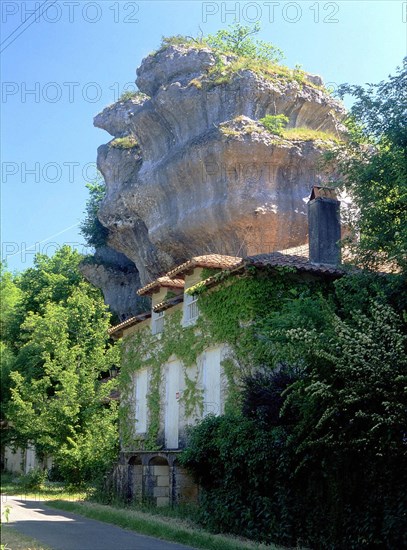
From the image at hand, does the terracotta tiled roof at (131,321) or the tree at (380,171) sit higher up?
the tree at (380,171)

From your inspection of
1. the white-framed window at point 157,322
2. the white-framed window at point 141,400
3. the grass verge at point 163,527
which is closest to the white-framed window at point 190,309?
the white-framed window at point 157,322

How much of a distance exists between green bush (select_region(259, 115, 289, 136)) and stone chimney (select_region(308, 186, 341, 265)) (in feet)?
37.8

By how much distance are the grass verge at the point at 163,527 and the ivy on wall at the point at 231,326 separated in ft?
8.53

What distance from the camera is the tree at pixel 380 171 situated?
12422 millimetres

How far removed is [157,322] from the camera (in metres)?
19.2

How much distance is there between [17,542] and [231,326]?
6685 millimetres

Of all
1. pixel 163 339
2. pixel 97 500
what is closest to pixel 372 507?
pixel 163 339

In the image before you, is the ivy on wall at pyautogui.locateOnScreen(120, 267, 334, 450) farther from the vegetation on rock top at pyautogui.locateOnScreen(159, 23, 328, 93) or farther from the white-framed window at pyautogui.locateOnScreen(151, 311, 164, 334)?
the vegetation on rock top at pyautogui.locateOnScreen(159, 23, 328, 93)

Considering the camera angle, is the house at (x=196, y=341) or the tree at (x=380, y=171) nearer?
the tree at (x=380, y=171)

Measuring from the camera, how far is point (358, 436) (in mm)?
8766

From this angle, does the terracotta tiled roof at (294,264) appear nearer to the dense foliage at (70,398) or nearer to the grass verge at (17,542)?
the grass verge at (17,542)

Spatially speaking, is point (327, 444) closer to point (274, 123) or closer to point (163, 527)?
point (163, 527)

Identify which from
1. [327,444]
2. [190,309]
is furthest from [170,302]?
[327,444]

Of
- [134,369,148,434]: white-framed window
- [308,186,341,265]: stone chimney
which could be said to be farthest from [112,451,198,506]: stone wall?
[308,186,341,265]: stone chimney
